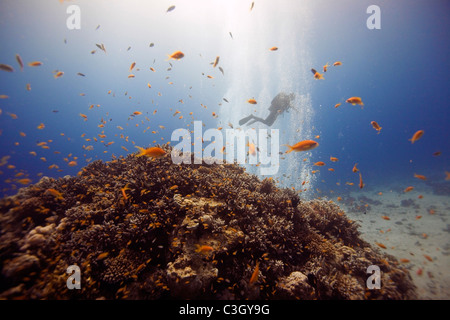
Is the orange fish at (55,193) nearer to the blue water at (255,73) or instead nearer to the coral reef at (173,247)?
the coral reef at (173,247)

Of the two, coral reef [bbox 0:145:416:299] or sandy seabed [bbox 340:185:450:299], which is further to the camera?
sandy seabed [bbox 340:185:450:299]

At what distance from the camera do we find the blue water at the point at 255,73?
145 feet

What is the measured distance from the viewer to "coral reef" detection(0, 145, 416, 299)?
3516mm

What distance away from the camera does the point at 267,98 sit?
120 metres

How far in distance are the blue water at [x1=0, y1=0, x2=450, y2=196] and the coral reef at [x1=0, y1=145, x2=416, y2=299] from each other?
5.90 m

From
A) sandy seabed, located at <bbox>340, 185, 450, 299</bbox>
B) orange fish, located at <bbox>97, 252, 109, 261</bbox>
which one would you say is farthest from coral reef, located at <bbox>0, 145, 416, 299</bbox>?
sandy seabed, located at <bbox>340, 185, 450, 299</bbox>

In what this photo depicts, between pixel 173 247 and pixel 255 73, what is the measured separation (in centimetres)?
9581

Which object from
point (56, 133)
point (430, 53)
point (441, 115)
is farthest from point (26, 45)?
point (441, 115)

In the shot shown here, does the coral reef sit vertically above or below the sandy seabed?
above


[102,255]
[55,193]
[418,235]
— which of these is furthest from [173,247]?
[418,235]

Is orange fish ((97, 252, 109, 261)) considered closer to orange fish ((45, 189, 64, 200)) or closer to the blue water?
orange fish ((45, 189, 64, 200))

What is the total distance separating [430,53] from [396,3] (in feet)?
200

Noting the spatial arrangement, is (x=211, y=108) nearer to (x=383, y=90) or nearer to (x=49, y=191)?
(x=383, y=90)

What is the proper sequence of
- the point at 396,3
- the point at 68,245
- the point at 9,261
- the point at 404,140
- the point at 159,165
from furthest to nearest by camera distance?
the point at 404,140 → the point at 396,3 → the point at 159,165 → the point at 68,245 → the point at 9,261
